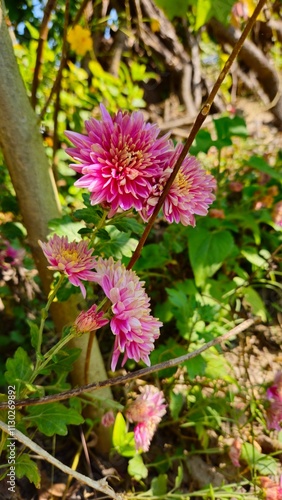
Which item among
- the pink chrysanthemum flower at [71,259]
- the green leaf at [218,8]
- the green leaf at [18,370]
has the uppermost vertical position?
the green leaf at [218,8]

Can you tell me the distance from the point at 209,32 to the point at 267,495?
2288 mm

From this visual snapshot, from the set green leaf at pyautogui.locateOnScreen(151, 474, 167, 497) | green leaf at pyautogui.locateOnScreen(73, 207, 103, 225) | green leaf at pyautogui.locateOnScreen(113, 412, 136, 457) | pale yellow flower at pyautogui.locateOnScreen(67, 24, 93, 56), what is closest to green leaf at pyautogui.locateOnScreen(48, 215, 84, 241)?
green leaf at pyautogui.locateOnScreen(73, 207, 103, 225)

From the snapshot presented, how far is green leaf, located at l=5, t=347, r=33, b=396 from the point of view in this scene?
2.17 ft

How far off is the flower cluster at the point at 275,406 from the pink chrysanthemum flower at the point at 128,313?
54 centimetres

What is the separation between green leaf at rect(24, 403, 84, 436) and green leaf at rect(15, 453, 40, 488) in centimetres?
5

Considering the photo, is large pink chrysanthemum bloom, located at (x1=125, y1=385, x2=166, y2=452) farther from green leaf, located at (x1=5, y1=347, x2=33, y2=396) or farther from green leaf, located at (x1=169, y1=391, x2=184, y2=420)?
green leaf, located at (x1=5, y1=347, x2=33, y2=396)

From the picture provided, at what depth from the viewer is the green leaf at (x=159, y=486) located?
2.92 feet

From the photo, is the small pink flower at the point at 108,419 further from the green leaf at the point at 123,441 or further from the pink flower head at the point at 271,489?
the pink flower head at the point at 271,489

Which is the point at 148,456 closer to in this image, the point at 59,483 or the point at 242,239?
the point at 59,483

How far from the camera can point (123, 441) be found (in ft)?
2.87

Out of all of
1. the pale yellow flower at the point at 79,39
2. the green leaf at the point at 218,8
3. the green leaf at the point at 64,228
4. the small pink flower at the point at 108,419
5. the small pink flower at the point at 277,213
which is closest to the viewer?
the green leaf at the point at 218,8

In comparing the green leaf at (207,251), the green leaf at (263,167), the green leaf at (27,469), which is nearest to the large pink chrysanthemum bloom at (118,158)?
the green leaf at (27,469)

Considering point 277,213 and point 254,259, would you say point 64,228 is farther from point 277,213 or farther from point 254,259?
point 277,213

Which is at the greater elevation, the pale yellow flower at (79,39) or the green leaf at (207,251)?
the pale yellow flower at (79,39)
